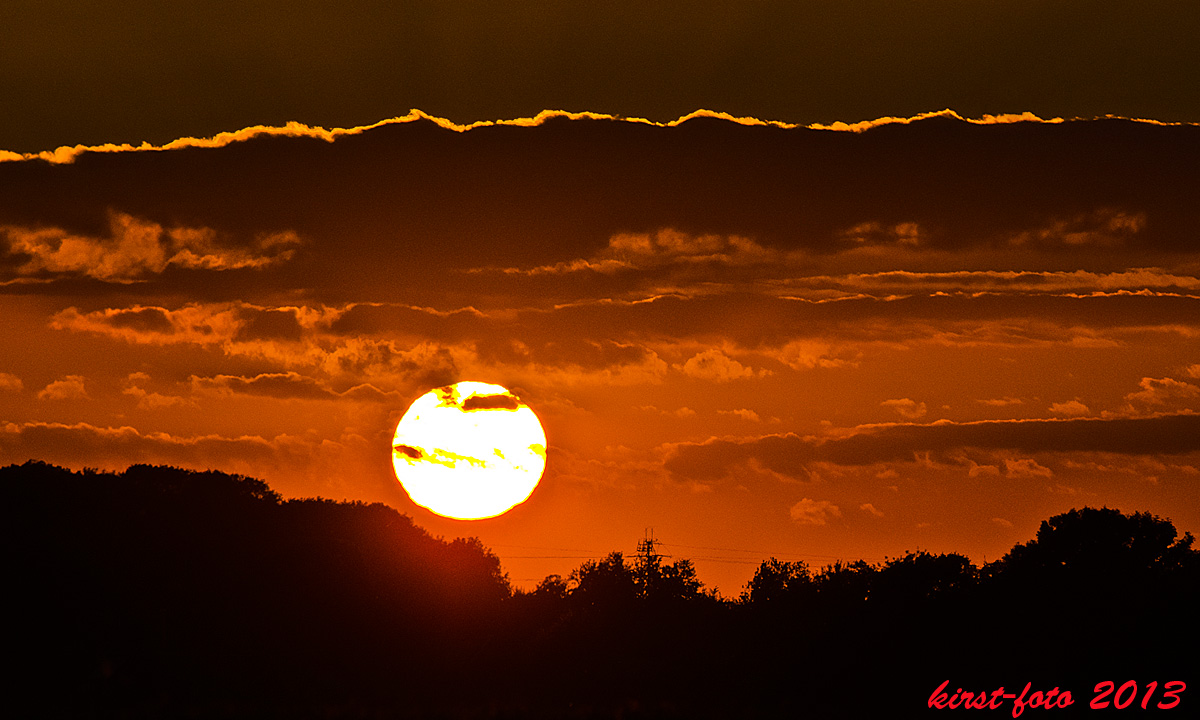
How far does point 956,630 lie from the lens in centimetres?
7062

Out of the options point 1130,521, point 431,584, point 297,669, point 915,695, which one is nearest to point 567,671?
point 431,584

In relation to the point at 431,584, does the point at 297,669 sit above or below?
below

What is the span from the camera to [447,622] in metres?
82.2

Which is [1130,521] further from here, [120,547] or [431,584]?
[120,547]

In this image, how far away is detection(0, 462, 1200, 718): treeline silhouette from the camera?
61.2m

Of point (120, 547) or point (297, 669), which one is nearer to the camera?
point (297, 669)

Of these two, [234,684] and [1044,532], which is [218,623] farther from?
[1044,532]

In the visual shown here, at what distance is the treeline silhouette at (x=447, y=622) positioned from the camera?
2411 inches

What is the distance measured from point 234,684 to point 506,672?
Result: 749 inches

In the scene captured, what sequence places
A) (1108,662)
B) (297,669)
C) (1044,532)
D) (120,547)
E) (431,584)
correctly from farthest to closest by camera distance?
(1044,532) → (431,584) → (120,547) → (297,669) → (1108,662)

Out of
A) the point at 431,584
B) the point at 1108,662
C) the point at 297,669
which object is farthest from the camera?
the point at 431,584

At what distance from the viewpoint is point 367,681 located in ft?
227

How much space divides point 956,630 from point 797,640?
10.1 m

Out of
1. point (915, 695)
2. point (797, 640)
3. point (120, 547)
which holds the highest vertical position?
point (120, 547)
